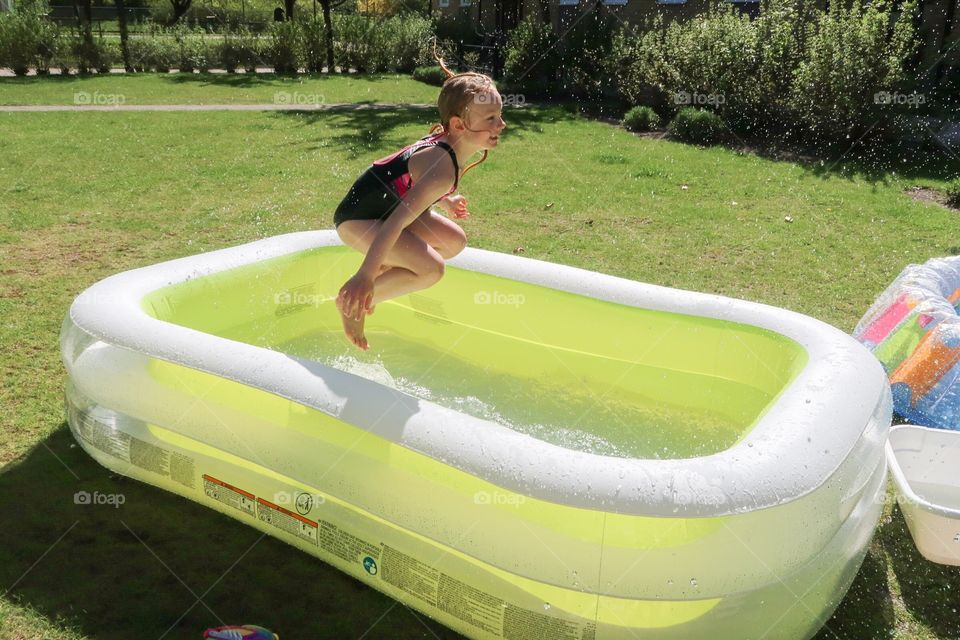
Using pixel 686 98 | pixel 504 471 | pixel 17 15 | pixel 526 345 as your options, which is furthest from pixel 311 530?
pixel 17 15

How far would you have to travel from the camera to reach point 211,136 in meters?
9.76

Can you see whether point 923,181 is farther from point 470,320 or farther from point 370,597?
point 370,597

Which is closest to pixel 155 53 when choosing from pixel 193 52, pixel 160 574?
pixel 193 52

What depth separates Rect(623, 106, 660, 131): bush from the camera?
1049cm

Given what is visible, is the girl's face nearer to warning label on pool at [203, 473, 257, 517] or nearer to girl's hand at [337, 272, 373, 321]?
girl's hand at [337, 272, 373, 321]

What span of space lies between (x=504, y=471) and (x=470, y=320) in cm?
178

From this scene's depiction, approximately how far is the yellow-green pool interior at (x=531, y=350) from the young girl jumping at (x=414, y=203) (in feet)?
2.12

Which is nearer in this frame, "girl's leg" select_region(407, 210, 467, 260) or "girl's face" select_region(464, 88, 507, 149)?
"girl's face" select_region(464, 88, 507, 149)

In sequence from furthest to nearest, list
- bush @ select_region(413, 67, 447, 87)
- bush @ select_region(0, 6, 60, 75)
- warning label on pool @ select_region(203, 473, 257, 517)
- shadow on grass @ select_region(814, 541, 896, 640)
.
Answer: bush @ select_region(413, 67, 447, 87)
bush @ select_region(0, 6, 60, 75)
warning label on pool @ select_region(203, 473, 257, 517)
shadow on grass @ select_region(814, 541, 896, 640)

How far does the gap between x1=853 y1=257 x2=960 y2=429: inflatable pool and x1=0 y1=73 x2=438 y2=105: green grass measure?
432 inches

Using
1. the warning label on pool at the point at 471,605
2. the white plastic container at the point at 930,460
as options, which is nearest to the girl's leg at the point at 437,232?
the warning label on pool at the point at 471,605

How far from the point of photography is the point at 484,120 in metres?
2.66

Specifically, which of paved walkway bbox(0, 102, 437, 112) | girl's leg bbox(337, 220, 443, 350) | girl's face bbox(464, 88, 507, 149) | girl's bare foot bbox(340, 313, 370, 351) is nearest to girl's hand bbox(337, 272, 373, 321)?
girl's bare foot bbox(340, 313, 370, 351)

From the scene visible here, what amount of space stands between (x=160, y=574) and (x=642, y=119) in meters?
9.39
